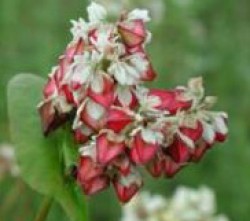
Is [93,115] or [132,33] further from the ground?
[132,33]

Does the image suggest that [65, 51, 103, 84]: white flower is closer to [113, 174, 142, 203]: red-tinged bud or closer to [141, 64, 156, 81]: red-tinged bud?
[141, 64, 156, 81]: red-tinged bud

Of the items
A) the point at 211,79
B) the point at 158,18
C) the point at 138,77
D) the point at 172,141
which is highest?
the point at 158,18

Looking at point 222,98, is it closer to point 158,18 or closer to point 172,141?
point 158,18

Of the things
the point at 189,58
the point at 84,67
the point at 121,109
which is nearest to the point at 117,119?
the point at 121,109

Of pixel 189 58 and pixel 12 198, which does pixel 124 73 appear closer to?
pixel 12 198

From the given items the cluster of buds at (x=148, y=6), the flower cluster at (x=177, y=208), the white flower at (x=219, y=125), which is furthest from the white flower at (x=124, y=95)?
the cluster of buds at (x=148, y=6)

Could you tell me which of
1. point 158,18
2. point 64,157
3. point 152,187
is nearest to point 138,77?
point 64,157

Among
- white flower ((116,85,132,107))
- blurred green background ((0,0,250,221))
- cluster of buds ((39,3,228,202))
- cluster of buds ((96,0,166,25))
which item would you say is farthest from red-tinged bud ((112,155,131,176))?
cluster of buds ((96,0,166,25))
